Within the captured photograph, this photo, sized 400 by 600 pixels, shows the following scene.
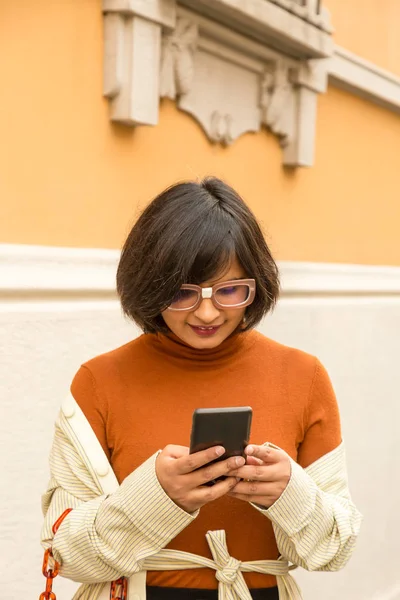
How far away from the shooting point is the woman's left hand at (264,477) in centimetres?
145

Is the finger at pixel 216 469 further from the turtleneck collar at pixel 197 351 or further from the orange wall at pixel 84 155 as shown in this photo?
the orange wall at pixel 84 155

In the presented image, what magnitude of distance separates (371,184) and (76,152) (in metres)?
2.15

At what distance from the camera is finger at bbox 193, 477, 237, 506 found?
55.8 inches

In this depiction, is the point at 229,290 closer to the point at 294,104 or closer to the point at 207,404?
the point at 207,404

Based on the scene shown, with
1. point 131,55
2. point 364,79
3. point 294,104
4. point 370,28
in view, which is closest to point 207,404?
point 131,55

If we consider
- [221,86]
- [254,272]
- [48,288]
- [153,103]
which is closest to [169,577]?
[254,272]

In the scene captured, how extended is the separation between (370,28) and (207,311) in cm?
305

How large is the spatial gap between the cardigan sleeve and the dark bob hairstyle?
28 cm

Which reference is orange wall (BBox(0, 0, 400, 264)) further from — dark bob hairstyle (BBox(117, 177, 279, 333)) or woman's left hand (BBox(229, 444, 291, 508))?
woman's left hand (BBox(229, 444, 291, 508))

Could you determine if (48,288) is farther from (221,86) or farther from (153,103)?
(221,86)

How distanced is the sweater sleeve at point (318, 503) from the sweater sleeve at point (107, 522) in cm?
18

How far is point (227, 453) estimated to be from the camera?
1407 mm

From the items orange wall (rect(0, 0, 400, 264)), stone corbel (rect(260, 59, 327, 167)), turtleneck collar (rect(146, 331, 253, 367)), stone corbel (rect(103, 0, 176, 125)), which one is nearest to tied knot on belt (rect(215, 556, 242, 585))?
turtleneck collar (rect(146, 331, 253, 367))

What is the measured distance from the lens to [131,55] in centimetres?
250
